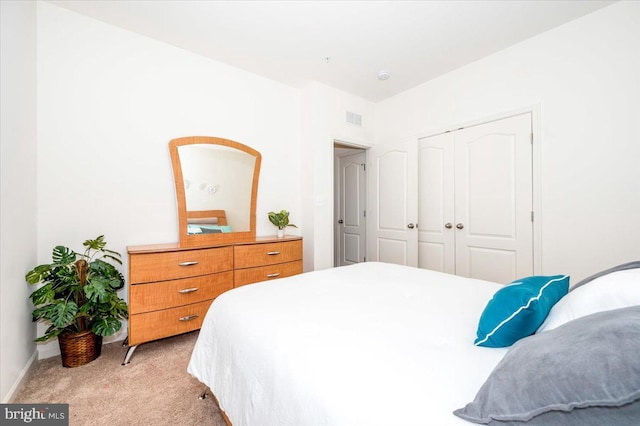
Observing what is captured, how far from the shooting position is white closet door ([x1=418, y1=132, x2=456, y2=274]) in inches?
124

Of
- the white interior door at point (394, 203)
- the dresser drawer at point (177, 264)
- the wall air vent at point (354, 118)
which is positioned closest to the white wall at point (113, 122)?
the dresser drawer at point (177, 264)

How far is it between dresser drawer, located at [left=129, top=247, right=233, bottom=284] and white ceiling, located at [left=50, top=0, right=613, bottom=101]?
1.97 metres

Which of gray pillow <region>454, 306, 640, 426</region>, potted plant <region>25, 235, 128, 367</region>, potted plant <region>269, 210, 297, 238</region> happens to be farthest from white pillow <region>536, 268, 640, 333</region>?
potted plant <region>269, 210, 297, 238</region>

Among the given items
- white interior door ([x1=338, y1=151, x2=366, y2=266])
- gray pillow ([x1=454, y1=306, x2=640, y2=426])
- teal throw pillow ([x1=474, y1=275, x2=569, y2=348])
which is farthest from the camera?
white interior door ([x1=338, y1=151, x2=366, y2=266])

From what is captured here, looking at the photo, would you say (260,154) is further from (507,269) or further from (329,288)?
(507,269)

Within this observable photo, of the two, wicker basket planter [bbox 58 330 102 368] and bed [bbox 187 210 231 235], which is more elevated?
bed [bbox 187 210 231 235]

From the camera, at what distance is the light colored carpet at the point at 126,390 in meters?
1.46

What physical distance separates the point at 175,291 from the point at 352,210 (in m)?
3.02

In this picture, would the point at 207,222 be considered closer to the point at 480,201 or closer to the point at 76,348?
the point at 76,348

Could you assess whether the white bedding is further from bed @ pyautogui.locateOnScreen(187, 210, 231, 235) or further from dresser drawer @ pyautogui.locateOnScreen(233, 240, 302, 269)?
bed @ pyautogui.locateOnScreen(187, 210, 231, 235)

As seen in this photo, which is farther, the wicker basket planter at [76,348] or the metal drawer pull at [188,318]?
the metal drawer pull at [188,318]

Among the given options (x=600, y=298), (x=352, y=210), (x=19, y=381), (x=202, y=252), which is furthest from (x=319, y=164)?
(x=19, y=381)

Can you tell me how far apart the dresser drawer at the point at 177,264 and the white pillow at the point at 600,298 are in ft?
7.46

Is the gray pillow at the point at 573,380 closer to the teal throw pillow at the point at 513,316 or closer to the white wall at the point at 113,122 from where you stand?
the teal throw pillow at the point at 513,316
